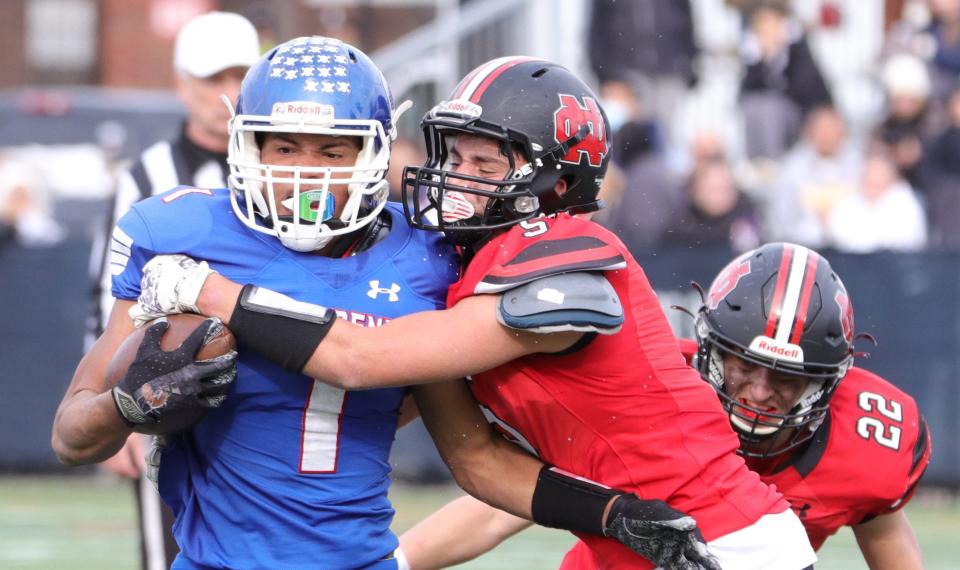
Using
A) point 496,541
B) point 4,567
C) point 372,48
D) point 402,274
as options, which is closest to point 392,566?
point 402,274

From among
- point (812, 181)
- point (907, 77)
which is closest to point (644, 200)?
point (812, 181)

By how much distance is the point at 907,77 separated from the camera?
33.6 feet

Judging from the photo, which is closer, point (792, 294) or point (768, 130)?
point (792, 294)

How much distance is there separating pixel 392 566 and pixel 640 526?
0.53 meters

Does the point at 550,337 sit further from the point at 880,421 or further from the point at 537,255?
the point at 880,421

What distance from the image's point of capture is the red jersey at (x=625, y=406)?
337cm

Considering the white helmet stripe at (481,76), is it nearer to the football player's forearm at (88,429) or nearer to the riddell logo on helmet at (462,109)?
the riddell logo on helmet at (462,109)

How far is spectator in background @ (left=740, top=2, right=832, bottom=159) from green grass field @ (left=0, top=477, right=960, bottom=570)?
2.72 metres

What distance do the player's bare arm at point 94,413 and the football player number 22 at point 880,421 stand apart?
1880 millimetres

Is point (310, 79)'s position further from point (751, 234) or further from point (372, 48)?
point (372, 48)

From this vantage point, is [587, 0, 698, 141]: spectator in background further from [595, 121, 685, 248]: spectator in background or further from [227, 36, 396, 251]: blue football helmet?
[227, 36, 396, 251]: blue football helmet

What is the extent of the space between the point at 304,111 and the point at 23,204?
848 centimetres

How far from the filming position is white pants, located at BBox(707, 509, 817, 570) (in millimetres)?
3441

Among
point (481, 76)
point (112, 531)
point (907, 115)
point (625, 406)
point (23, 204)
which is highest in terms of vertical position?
point (481, 76)
